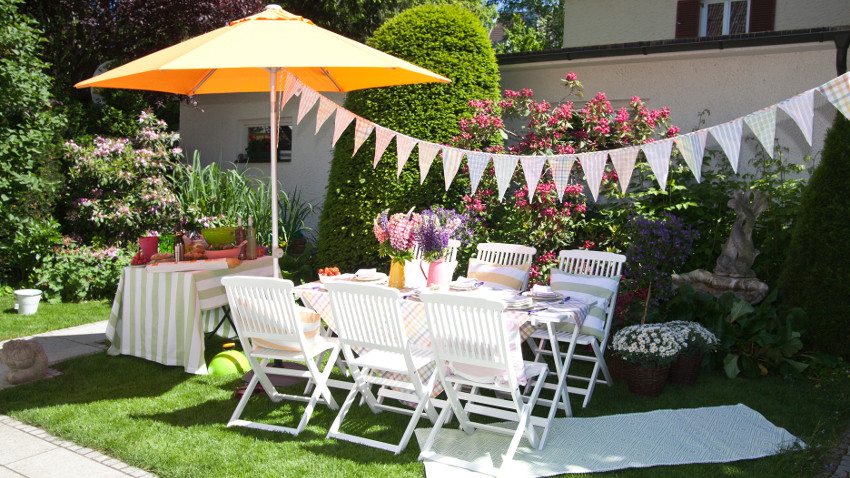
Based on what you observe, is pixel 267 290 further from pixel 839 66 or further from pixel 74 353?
pixel 839 66

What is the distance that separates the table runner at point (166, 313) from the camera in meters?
4.93

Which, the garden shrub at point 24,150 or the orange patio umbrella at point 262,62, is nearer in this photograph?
the orange patio umbrella at point 262,62

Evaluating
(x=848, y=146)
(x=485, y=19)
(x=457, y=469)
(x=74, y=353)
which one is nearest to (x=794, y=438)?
(x=457, y=469)

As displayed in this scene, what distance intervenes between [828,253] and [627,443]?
2.66 metres

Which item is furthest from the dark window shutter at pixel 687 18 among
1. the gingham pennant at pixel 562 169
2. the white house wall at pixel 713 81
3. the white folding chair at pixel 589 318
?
the gingham pennant at pixel 562 169

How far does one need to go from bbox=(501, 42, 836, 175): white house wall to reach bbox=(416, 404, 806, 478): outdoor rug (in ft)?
12.7

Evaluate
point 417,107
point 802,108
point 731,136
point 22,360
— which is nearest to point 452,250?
point 417,107

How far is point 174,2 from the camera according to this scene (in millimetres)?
9625

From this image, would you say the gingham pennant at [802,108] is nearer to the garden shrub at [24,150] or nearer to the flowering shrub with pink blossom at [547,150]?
the flowering shrub with pink blossom at [547,150]

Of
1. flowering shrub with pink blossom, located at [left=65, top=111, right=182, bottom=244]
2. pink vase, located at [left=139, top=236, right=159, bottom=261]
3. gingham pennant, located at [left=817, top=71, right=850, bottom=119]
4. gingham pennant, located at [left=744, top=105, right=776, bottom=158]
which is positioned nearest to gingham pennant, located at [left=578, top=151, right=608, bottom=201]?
gingham pennant, located at [left=744, top=105, right=776, bottom=158]

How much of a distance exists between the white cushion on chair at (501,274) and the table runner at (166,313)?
6.76ft

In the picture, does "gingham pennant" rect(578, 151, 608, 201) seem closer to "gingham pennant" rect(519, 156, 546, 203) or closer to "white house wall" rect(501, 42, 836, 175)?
"gingham pennant" rect(519, 156, 546, 203)

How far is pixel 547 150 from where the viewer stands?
6371mm

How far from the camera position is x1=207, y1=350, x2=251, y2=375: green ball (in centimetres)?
502
